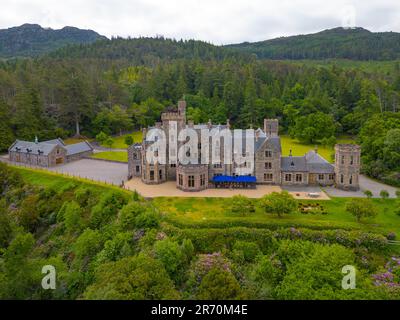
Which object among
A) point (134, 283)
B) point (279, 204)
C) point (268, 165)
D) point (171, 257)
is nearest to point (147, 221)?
point (171, 257)

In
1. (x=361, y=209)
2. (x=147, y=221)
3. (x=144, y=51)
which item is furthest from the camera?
(x=144, y=51)

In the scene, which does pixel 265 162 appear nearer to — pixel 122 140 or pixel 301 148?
pixel 301 148

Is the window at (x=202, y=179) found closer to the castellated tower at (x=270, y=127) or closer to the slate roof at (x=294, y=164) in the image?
the slate roof at (x=294, y=164)

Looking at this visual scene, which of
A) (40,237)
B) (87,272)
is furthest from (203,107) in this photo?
(87,272)

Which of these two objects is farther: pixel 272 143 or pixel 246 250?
pixel 272 143

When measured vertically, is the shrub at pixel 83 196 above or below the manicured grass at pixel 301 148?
below

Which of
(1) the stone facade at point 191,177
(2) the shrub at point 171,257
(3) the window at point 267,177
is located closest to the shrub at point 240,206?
(1) the stone facade at point 191,177

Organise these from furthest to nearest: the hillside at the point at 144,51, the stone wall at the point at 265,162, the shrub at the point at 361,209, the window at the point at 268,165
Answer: the hillside at the point at 144,51, the window at the point at 268,165, the stone wall at the point at 265,162, the shrub at the point at 361,209
